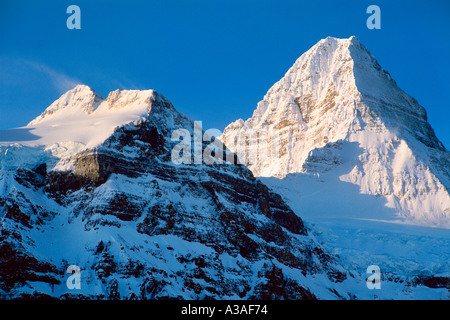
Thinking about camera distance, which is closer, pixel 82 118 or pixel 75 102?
pixel 82 118

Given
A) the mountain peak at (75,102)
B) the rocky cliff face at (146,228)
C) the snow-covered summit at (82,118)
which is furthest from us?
the mountain peak at (75,102)

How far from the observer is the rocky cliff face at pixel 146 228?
294 feet

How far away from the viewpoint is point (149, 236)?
102 meters

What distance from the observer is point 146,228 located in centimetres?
10269

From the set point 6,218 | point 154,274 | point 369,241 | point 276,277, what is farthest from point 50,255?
point 369,241
